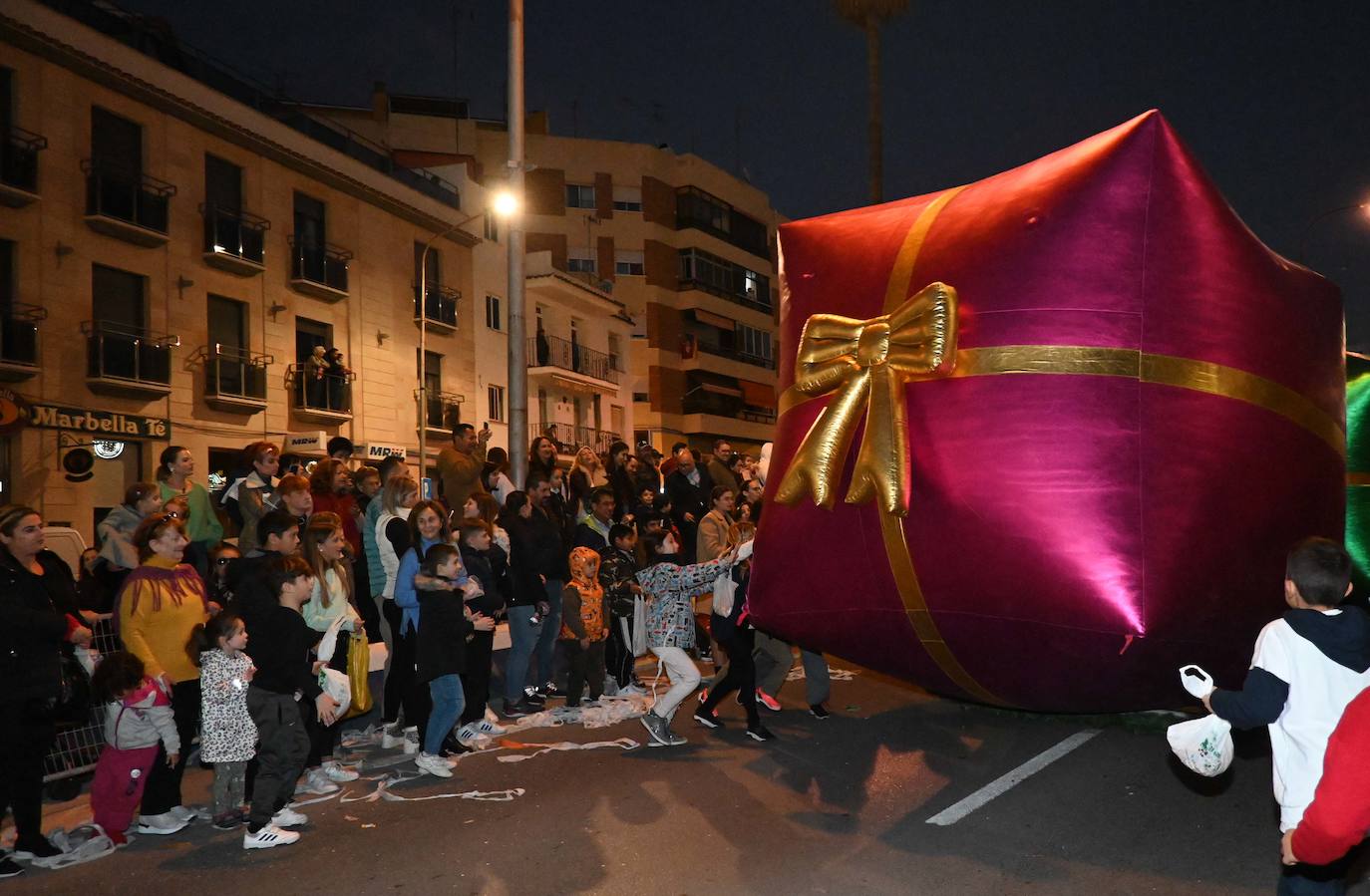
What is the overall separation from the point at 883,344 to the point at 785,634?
1531mm

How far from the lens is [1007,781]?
5.97 metres

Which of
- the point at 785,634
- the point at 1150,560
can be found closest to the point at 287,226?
the point at 785,634

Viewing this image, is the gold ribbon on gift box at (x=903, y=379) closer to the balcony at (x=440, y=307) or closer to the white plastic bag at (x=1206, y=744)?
the white plastic bag at (x=1206, y=744)

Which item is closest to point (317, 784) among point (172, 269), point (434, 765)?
point (434, 765)

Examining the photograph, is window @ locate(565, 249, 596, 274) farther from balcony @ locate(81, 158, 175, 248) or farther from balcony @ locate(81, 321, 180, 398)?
balcony @ locate(81, 321, 180, 398)

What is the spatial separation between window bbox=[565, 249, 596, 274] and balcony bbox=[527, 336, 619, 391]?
529 centimetres

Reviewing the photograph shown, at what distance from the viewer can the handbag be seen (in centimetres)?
629

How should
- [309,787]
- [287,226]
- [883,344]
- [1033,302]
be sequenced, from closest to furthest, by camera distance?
[1033,302], [883,344], [309,787], [287,226]

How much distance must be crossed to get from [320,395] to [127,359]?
4662mm

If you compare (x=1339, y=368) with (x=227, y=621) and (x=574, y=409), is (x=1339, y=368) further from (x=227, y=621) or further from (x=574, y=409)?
(x=574, y=409)

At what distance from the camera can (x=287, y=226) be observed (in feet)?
75.8

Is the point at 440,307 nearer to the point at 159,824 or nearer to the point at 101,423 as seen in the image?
the point at 101,423

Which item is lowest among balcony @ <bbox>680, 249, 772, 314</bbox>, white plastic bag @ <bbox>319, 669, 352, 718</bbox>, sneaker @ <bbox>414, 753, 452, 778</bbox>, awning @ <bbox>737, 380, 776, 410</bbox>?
sneaker @ <bbox>414, 753, 452, 778</bbox>

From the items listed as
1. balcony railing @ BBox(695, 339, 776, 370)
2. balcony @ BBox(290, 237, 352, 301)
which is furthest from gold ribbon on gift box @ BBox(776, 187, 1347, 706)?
balcony railing @ BBox(695, 339, 776, 370)
